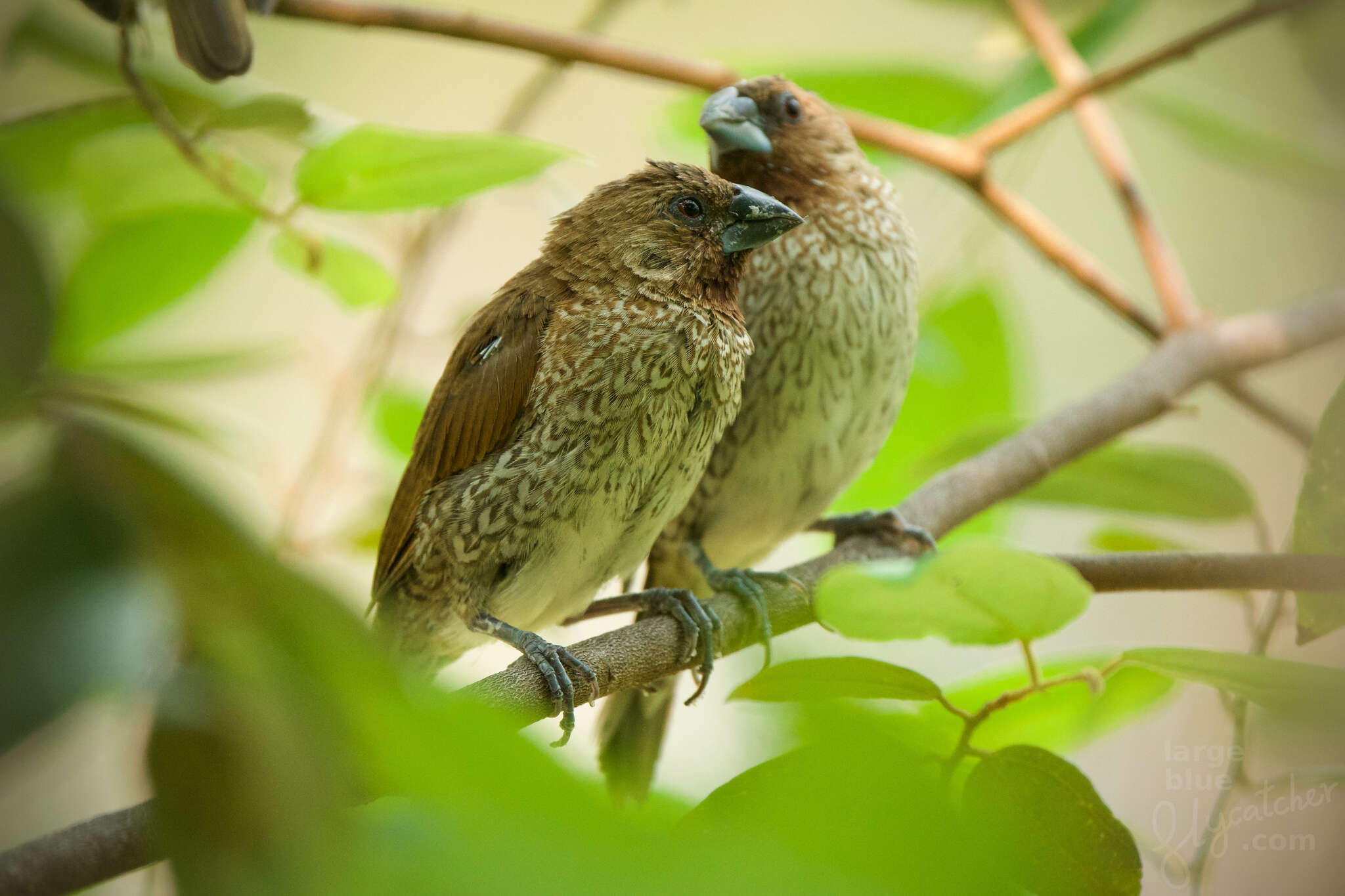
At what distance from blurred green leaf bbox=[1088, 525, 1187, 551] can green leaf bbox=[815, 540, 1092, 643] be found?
31.4 inches

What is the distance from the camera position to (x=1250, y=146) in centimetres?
174

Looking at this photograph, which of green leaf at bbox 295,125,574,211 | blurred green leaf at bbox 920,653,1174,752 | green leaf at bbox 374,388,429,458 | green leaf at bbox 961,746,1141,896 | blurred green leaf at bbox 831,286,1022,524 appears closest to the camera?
green leaf at bbox 961,746,1141,896

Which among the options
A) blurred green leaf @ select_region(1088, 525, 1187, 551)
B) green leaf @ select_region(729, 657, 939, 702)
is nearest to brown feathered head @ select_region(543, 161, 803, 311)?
green leaf @ select_region(729, 657, 939, 702)

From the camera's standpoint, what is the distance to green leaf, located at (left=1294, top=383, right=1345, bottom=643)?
874 mm

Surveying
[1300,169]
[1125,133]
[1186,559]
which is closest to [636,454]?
[1186,559]

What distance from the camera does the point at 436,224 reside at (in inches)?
68.1

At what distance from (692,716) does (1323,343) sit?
1189 mm

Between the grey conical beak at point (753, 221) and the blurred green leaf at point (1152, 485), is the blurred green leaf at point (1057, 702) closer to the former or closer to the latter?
the blurred green leaf at point (1152, 485)

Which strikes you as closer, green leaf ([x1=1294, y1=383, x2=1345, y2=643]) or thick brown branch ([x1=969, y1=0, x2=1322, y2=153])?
green leaf ([x1=1294, y1=383, x2=1345, y2=643])

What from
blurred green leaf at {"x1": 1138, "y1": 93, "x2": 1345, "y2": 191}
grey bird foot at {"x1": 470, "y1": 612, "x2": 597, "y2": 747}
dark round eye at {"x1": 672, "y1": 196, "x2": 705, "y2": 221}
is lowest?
grey bird foot at {"x1": 470, "y1": 612, "x2": 597, "y2": 747}

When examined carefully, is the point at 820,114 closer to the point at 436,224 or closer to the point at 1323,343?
the point at 436,224

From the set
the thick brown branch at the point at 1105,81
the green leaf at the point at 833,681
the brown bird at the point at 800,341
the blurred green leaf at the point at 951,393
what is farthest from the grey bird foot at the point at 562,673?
the thick brown branch at the point at 1105,81

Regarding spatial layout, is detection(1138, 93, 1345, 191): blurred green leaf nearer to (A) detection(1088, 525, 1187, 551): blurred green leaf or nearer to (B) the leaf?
(A) detection(1088, 525, 1187, 551): blurred green leaf

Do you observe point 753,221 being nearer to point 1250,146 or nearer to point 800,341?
point 800,341
